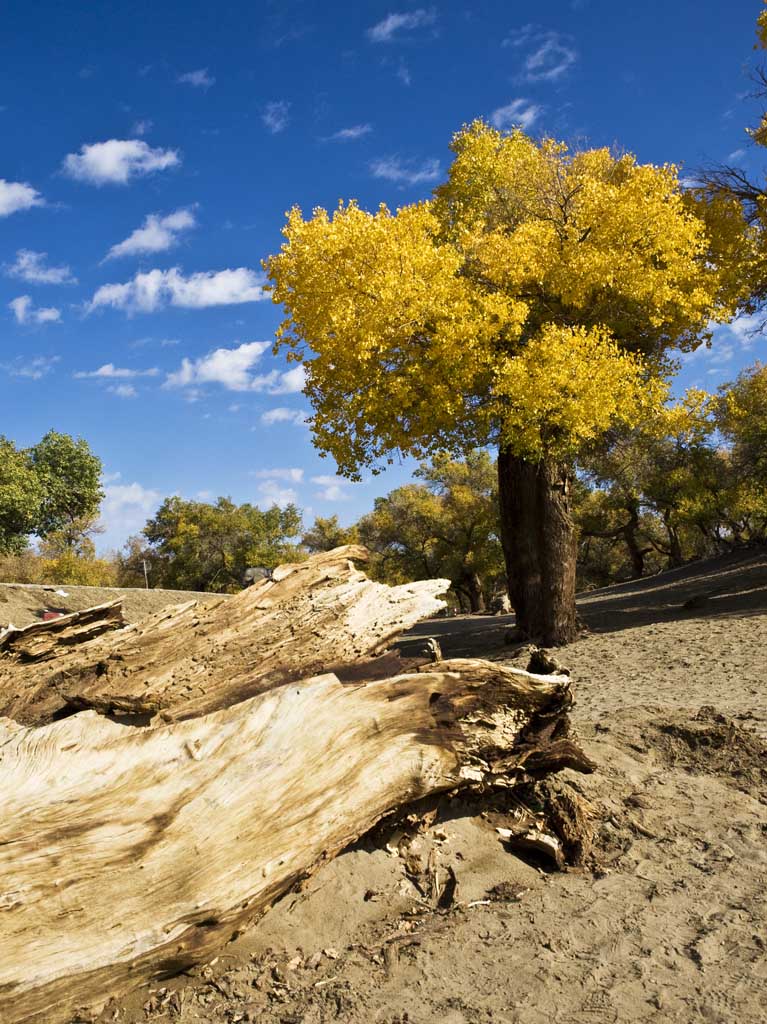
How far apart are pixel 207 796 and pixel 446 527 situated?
109 feet

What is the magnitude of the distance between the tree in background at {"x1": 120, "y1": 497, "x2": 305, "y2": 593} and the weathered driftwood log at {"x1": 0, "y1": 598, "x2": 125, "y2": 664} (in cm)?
4626

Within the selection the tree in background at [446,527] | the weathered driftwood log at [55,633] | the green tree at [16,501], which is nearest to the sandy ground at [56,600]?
→ the green tree at [16,501]

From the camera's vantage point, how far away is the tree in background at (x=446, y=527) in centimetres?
3591

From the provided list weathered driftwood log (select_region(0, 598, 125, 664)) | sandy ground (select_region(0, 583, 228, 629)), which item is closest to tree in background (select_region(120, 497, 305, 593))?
sandy ground (select_region(0, 583, 228, 629))

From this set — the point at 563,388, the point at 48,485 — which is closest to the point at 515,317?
the point at 563,388

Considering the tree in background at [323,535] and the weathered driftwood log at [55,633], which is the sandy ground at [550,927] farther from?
the tree in background at [323,535]

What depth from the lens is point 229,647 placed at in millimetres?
5438

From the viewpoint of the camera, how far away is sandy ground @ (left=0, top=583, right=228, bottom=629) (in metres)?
22.1

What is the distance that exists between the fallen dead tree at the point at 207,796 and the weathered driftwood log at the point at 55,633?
796 millimetres

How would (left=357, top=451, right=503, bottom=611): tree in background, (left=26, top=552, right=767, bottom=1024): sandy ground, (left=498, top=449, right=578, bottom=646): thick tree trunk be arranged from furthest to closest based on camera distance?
(left=357, top=451, right=503, bottom=611): tree in background → (left=498, top=449, right=578, bottom=646): thick tree trunk → (left=26, top=552, right=767, bottom=1024): sandy ground

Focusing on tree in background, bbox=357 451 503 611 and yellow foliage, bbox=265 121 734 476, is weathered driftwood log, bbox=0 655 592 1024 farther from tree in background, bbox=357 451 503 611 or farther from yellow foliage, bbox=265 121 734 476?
tree in background, bbox=357 451 503 611

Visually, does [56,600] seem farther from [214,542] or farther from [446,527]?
[214,542]

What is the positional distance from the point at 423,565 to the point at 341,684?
115 ft

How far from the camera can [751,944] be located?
3514mm
